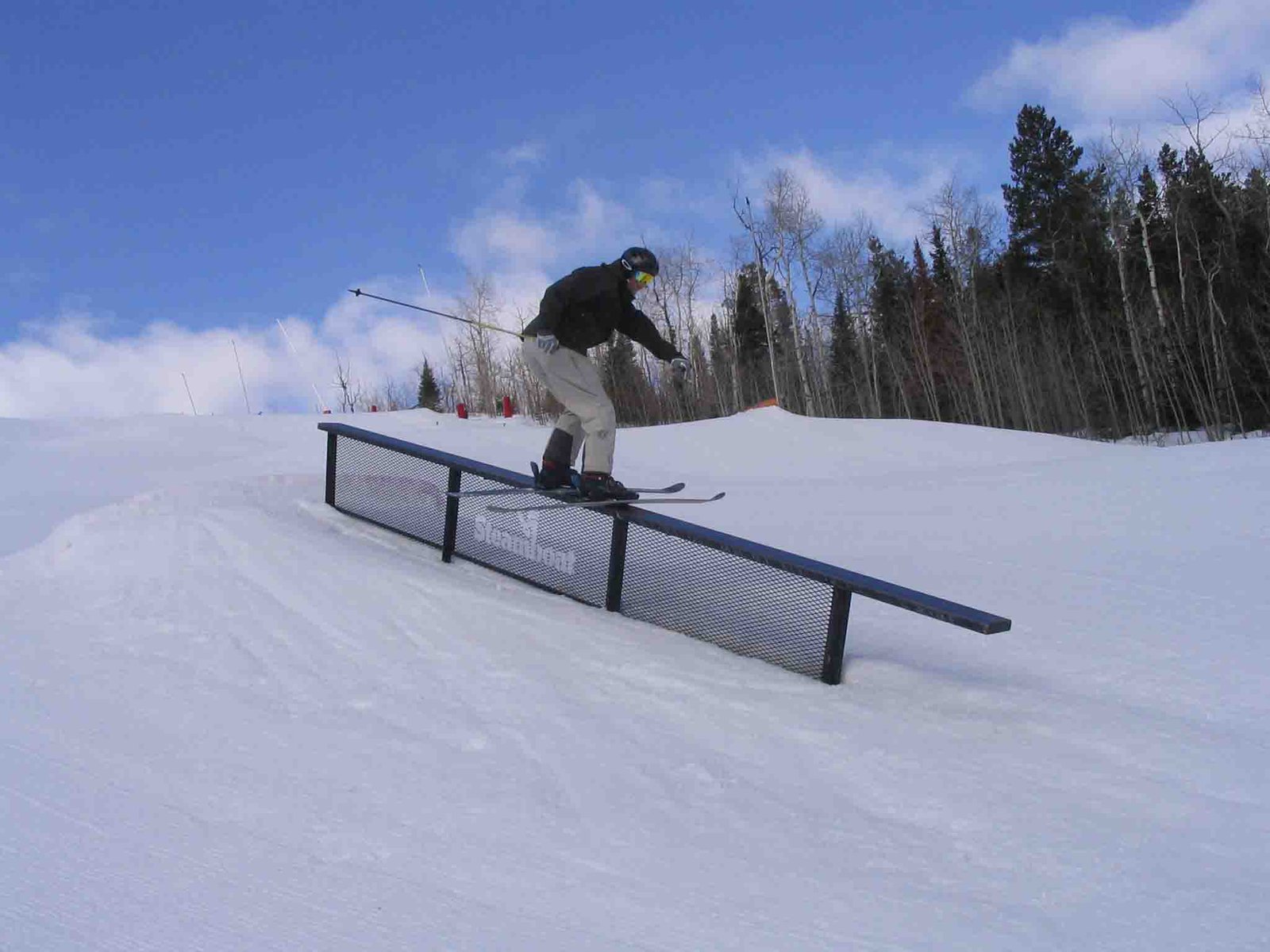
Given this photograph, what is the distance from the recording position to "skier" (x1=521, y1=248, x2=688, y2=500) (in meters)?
5.94

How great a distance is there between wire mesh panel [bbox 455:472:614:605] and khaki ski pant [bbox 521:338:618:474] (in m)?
0.43

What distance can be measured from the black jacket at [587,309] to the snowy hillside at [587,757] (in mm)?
1781

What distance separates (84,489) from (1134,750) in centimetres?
1156

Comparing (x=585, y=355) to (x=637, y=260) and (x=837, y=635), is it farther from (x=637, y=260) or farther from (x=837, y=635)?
(x=837, y=635)

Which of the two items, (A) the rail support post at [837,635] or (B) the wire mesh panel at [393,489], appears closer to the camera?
(A) the rail support post at [837,635]

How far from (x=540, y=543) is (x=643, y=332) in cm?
165

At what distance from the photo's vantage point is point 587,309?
607 centimetres

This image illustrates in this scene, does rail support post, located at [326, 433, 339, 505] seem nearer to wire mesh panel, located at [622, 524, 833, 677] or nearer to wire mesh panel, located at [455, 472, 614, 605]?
wire mesh panel, located at [455, 472, 614, 605]

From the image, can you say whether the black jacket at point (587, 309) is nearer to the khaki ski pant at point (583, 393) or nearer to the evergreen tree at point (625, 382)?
the khaki ski pant at point (583, 393)

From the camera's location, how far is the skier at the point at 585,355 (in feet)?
19.5

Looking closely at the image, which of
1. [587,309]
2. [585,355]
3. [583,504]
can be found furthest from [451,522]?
[587,309]

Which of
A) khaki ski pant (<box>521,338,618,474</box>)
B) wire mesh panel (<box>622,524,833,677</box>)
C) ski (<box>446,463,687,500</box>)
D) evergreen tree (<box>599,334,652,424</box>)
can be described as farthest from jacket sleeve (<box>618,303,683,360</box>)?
evergreen tree (<box>599,334,652,424</box>)

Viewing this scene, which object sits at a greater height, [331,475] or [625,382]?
[625,382]

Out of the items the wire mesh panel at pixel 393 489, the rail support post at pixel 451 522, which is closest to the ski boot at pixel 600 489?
the rail support post at pixel 451 522
